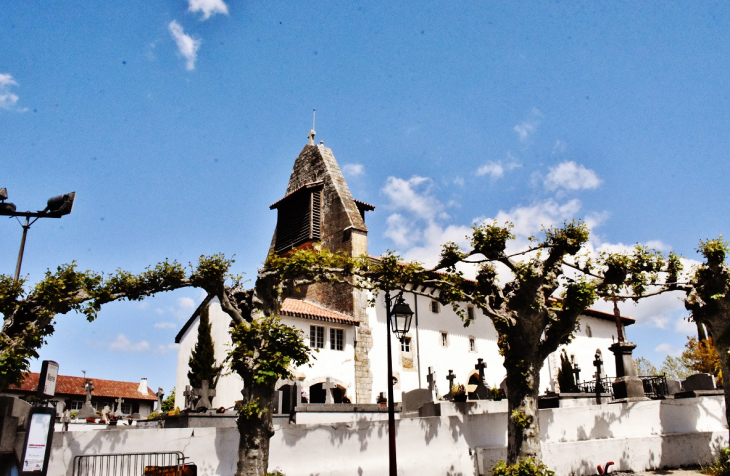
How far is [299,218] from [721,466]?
23.7 meters

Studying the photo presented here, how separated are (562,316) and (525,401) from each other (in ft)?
7.77

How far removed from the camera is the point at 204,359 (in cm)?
2764

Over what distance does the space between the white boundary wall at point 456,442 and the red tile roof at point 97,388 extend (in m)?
36.7

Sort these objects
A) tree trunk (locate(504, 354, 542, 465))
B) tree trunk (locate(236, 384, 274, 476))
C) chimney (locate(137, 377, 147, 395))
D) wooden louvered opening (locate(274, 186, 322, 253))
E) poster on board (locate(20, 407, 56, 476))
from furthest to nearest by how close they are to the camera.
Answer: chimney (locate(137, 377, 147, 395)), wooden louvered opening (locate(274, 186, 322, 253)), tree trunk (locate(504, 354, 542, 465)), tree trunk (locate(236, 384, 274, 476)), poster on board (locate(20, 407, 56, 476))

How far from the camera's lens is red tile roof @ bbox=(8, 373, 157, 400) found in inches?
1703

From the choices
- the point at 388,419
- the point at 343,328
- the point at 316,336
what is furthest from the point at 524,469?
the point at 343,328

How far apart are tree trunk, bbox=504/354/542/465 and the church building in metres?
11.8

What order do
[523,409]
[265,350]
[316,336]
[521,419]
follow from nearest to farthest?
1. [265,350]
2. [521,419]
3. [523,409]
4. [316,336]

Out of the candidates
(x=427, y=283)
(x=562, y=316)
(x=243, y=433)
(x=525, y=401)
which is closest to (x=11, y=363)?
(x=243, y=433)

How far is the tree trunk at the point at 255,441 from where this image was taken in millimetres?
10836

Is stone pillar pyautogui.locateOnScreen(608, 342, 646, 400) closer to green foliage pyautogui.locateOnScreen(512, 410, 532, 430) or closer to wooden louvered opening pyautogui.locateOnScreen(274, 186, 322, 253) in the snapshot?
green foliage pyautogui.locateOnScreen(512, 410, 532, 430)

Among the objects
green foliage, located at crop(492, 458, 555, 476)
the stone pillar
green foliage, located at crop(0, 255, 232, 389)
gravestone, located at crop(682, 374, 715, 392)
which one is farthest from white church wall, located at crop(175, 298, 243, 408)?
gravestone, located at crop(682, 374, 715, 392)

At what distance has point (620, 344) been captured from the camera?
17.8 m

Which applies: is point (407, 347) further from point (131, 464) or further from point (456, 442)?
point (131, 464)
